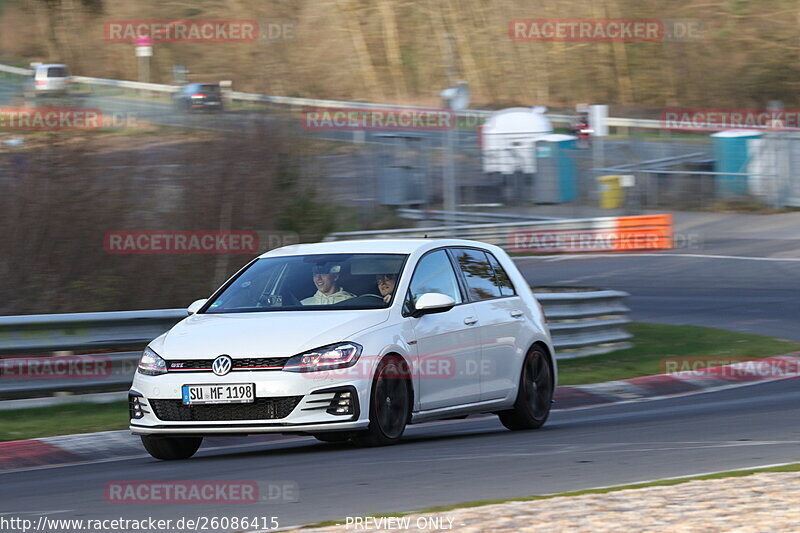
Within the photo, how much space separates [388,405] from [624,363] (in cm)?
768

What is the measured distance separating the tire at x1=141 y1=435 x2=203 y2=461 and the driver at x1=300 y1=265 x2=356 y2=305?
126cm

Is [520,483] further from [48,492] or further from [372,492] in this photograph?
[48,492]

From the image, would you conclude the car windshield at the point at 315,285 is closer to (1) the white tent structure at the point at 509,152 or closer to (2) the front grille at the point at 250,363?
(2) the front grille at the point at 250,363

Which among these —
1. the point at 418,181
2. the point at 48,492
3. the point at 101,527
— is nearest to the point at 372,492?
the point at 101,527

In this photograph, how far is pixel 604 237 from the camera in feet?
101

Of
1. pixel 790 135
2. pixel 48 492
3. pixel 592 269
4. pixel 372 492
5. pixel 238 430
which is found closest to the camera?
pixel 372 492

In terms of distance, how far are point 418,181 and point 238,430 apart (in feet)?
83.7

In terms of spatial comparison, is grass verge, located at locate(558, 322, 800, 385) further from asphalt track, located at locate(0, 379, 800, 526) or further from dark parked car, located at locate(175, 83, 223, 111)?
dark parked car, located at locate(175, 83, 223, 111)

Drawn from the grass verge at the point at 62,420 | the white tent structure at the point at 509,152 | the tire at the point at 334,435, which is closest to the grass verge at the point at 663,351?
the grass verge at the point at 62,420

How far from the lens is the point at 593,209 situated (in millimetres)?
34219

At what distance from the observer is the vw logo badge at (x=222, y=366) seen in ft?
29.6

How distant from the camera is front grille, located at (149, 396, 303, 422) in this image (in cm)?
900

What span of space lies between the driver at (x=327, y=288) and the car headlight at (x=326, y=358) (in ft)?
2.62

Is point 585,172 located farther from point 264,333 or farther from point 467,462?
point 467,462
